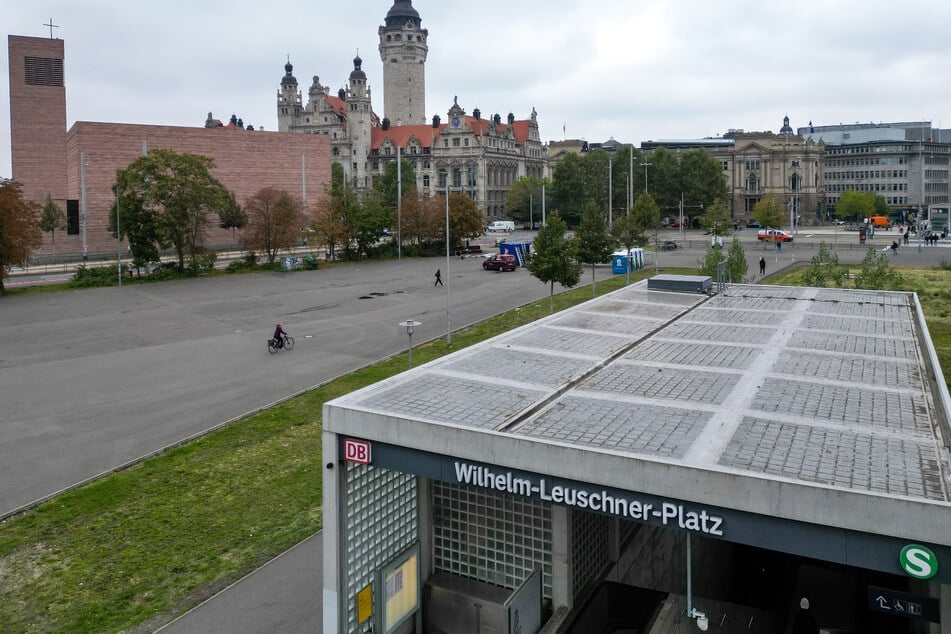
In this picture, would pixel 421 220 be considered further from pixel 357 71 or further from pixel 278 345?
pixel 357 71

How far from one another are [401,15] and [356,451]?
13739cm

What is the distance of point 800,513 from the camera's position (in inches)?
298

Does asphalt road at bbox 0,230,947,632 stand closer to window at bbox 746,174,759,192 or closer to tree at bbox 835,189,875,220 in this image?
tree at bbox 835,189,875,220

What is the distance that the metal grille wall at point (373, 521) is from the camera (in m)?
10.1

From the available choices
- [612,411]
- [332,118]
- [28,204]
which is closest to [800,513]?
[612,411]

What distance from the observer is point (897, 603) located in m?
8.59

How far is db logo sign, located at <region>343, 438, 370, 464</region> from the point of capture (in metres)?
9.98

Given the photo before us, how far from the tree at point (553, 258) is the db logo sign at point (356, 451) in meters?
26.4

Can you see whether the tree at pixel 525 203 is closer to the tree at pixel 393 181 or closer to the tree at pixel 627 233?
the tree at pixel 393 181

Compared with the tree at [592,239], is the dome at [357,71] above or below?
above

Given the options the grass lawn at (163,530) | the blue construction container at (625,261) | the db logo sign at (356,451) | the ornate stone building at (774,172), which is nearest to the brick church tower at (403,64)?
the ornate stone building at (774,172)

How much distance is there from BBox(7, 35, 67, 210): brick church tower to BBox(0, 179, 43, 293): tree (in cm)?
3325

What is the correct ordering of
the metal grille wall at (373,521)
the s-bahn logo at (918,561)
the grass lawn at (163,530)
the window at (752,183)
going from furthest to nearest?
the window at (752,183) → the grass lawn at (163,530) → the metal grille wall at (373,521) → the s-bahn logo at (918,561)

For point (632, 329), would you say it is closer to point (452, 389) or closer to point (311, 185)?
point (452, 389)
